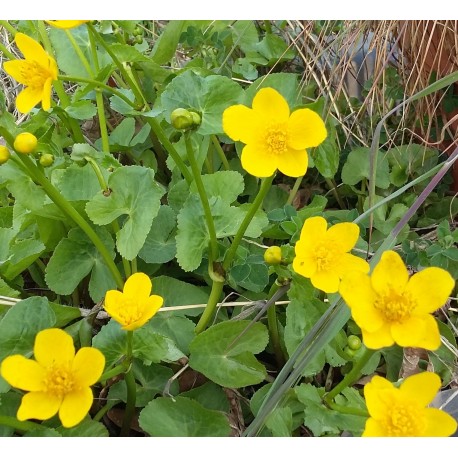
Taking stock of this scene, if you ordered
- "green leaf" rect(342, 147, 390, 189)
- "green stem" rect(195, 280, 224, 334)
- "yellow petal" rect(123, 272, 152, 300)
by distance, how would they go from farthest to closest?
1. "green leaf" rect(342, 147, 390, 189)
2. "green stem" rect(195, 280, 224, 334)
3. "yellow petal" rect(123, 272, 152, 300)

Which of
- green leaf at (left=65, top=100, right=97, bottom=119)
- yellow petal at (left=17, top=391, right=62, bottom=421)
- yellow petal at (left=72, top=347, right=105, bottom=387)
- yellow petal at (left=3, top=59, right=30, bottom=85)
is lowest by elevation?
yellow petal at (left=17, top=391, right=62, bottom=421)

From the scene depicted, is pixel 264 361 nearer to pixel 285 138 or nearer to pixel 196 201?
pixel 196 201

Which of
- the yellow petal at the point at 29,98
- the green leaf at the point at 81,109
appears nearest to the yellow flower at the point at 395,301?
the yellow petal at the point at 29,98

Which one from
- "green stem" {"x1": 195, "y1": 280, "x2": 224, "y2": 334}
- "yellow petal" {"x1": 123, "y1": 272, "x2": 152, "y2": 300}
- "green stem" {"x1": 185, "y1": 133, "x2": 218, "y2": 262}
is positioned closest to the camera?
"yellow petal" {"x1": 123, "y1": 272, "x2": 152, "y2": 300}

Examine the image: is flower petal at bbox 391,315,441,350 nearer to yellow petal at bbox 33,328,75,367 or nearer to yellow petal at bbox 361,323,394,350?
yellow petal at bbox 361,323,394,350

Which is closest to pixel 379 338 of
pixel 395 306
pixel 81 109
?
pixel 395 306

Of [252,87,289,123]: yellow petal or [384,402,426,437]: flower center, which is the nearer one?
[384,402,426,437]: flower center

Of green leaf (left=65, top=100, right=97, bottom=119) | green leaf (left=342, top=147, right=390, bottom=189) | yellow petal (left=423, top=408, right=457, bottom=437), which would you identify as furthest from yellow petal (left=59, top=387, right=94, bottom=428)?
green leaf (left=342, top=147, right=390, bottom=189)
